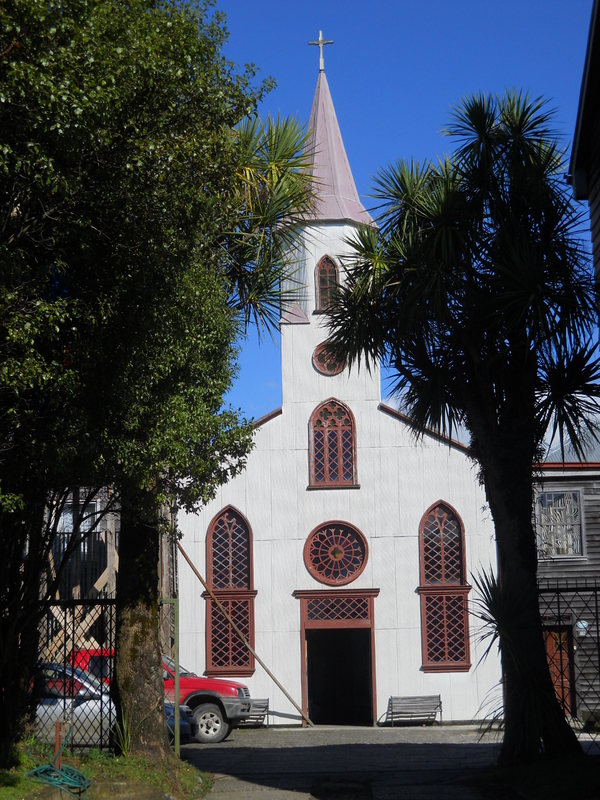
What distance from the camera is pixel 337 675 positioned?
31500 millimetres

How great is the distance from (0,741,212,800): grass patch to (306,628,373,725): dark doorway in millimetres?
18201

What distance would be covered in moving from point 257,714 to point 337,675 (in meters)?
7.02

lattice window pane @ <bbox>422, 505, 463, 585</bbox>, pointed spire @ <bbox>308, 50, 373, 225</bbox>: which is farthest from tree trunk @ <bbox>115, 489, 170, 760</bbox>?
pointed spire @ <bbox>308, 50, 373, 225</bbox>

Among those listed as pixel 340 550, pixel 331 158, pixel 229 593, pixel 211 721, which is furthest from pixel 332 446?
pixel 331 158

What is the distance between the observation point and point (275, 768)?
15398mm

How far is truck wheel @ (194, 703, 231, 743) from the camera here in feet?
67.4

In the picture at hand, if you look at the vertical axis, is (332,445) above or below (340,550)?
above

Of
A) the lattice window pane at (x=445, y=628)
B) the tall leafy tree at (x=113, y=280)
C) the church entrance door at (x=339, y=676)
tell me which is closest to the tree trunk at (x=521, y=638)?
the tall leafy tree at (x=113, y=280)

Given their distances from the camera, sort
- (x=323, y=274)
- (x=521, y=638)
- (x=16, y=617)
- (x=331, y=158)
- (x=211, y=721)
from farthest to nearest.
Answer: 1. (x=331, y=158)
2. (x=323, y=274)
3. (x=211, y=721)
4. (x=521, y=638)
5. (x=16, y=617)

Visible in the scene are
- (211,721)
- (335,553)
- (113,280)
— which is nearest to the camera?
(113,280)

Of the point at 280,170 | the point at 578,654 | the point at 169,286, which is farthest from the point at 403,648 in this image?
the point at 169,286

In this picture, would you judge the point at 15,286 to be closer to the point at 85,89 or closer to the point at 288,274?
the point at 85,89

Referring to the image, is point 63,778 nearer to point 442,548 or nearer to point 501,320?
point 501,320

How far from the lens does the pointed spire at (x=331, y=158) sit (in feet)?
94.7
